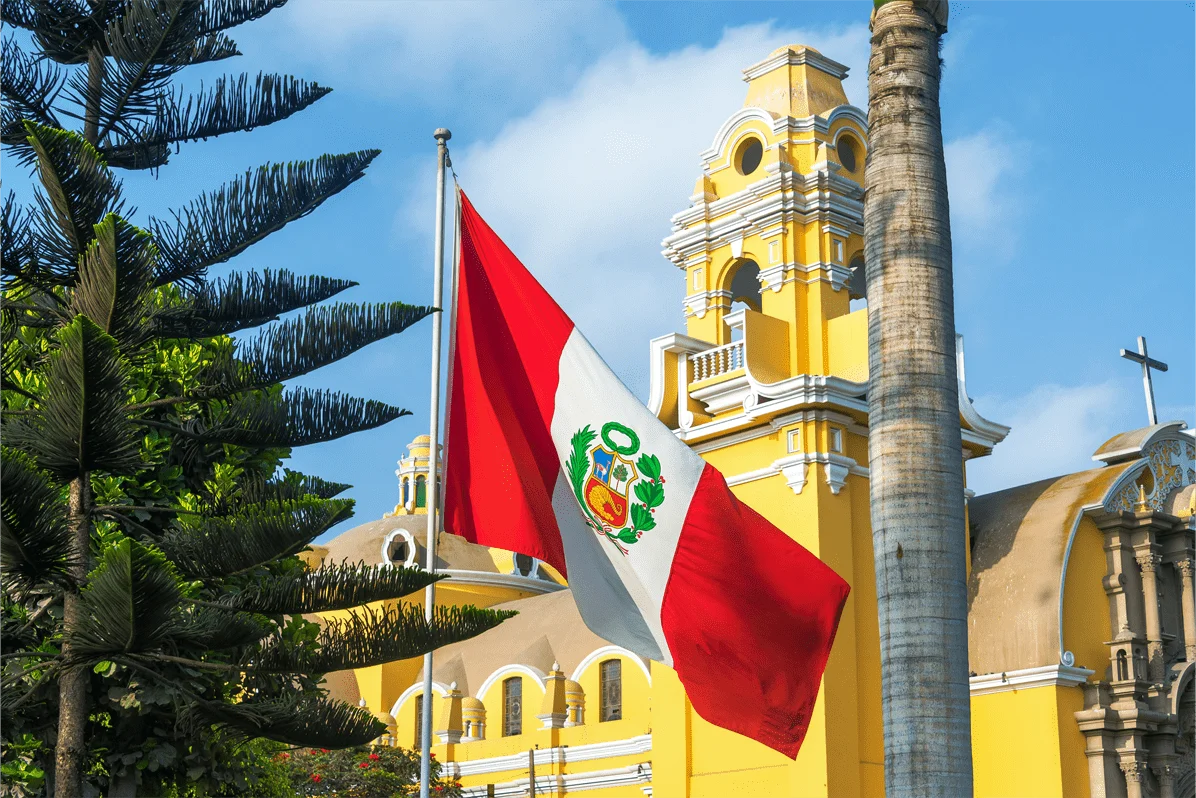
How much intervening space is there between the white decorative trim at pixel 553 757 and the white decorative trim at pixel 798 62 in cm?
1059

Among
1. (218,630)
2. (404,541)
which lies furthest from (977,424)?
(404,541)

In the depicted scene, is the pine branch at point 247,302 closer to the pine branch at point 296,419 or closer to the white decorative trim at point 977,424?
the pine branch at point 296,419

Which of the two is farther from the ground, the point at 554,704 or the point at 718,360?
the point at 718,360

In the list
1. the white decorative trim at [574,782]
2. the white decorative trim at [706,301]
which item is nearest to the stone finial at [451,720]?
the white decorative trim at [574,782]

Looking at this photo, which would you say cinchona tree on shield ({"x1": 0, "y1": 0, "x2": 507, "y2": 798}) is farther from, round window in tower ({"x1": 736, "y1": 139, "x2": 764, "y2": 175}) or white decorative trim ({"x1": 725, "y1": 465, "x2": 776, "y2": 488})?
round window in tower ({"x1": 736, "y1": 139, "x2": 764, "y2": 175})

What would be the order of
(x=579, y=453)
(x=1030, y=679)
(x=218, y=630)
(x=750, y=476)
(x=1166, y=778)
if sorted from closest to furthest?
1. (x=218, y=630)
2. (x=579, y=453)
3. (x=1030, y=679)
4. (x=1166, y=778)
5. (x=750, y=476)

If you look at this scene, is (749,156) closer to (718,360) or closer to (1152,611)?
(718,360)

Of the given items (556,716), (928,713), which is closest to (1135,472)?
(556,716)

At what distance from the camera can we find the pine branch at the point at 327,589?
841 centimetres

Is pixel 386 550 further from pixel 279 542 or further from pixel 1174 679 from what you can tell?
pixel 279 542

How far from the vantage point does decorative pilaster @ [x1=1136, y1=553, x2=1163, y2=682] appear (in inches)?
Answer: 774

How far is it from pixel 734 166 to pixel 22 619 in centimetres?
1473

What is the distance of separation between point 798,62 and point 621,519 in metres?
13.9

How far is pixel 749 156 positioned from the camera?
2206 cm
